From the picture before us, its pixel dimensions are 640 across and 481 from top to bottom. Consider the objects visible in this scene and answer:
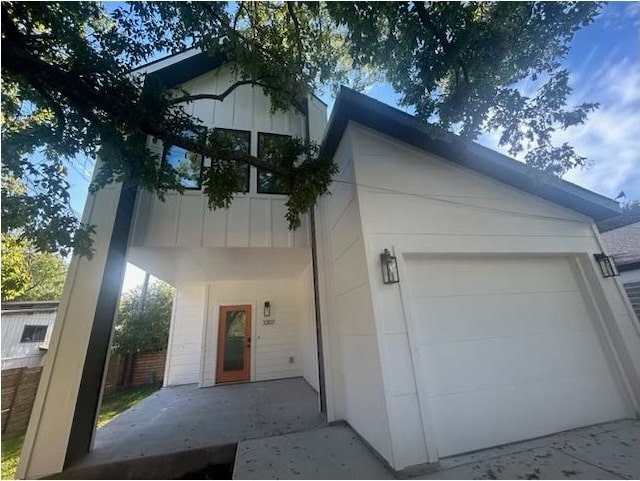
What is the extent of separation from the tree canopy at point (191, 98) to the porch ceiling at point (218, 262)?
152 cm

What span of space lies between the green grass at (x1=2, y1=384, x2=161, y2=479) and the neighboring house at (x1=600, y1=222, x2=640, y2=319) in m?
11.4

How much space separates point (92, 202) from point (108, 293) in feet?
4.59

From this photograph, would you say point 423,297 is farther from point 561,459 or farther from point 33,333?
point 33,333

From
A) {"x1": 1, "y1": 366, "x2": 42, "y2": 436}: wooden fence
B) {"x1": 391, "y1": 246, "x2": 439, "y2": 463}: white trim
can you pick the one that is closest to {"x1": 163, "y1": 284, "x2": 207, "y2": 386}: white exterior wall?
{"x1": 1, "y1": 366, "x2": 42, "y2": 436}: wooden fence

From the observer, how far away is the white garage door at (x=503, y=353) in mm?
2955

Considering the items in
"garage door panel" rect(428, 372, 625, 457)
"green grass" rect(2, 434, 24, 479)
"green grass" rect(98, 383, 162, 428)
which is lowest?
"green grass" rect(2, 434, 24, 479)

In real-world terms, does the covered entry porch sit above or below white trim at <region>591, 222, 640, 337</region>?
below

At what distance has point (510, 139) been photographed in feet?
10.2

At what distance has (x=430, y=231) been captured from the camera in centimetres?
341

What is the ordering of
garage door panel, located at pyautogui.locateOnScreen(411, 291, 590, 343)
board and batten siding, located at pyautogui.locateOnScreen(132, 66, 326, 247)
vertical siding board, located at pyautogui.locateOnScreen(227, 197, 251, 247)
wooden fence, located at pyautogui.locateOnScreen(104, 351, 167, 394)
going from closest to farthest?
garage door panel, located at pyautogui.locateOnScreen(411, 291, 590, 343) < board and batten siding, located at pyautogui.locateOnScreen(132, 66, 326, 247) < vertical siding board, located at pyautogui.locateOnScreen(227, 197, 251, 247) < wooden fence, located at pyautogui.locateOnScreen(104, 351, 167, 394)

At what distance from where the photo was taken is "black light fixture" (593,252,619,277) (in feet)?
12.5

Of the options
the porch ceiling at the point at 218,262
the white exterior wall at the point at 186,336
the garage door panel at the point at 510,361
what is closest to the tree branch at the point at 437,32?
the garage door panel at the point at 510,361

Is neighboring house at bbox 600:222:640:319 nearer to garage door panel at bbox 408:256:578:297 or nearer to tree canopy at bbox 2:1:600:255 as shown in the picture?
garage door panel at bbox 408:256:578:297

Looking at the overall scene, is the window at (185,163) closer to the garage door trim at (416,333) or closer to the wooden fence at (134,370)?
the garage door trim at (416,333)
